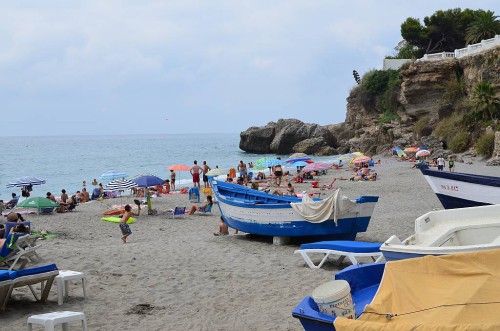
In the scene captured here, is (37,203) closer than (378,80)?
Yes

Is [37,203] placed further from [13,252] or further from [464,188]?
[464,188]

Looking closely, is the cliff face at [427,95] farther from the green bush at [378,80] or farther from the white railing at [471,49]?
the green bush at [378,80]

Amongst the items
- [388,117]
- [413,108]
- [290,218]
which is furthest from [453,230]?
[388,117]

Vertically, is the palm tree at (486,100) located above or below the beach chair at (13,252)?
above

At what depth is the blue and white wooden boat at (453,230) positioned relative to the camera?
7.00 metres

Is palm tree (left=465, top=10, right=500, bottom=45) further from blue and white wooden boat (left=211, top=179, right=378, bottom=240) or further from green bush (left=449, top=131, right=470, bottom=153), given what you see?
blue and white wooden boat (left=211, top=179, right=378, bottom=240)

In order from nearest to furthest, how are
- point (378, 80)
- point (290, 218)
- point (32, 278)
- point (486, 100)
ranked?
point (32, 278) → point (290, 218) → point (486, 100) → point (378, 80)

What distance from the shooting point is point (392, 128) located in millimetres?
Result: 52500

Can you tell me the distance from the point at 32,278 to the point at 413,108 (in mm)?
46428

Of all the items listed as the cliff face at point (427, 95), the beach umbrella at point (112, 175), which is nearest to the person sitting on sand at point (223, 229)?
the beach umbrella at point (112, 175)

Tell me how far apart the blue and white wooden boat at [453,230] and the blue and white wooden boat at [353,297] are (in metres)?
0.33

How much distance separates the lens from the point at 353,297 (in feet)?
21.3

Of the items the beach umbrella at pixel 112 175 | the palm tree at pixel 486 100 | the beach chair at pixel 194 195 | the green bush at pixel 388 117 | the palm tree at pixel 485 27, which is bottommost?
the beach chair at pixel 194 195

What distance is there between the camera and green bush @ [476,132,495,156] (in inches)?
1377
